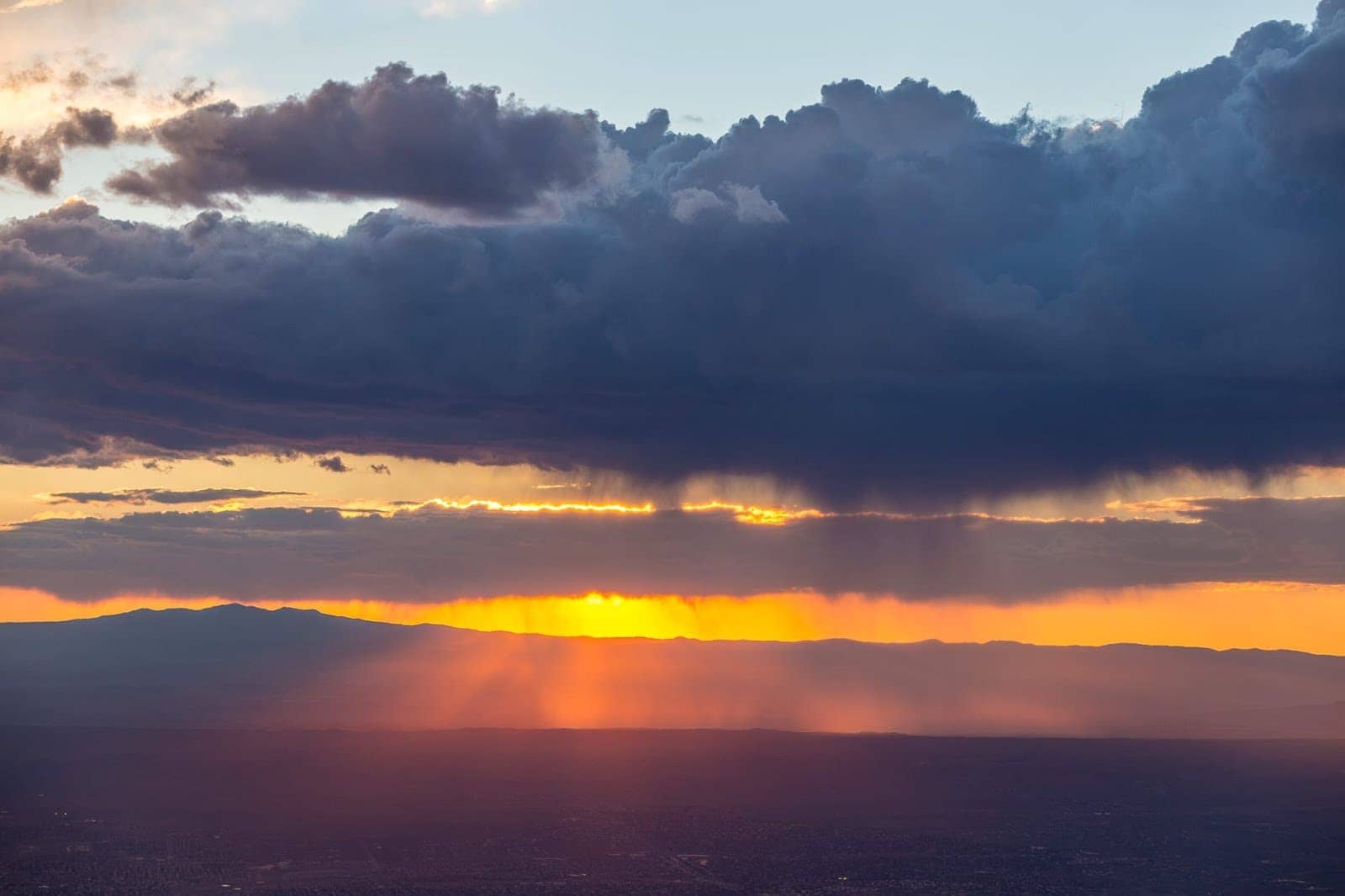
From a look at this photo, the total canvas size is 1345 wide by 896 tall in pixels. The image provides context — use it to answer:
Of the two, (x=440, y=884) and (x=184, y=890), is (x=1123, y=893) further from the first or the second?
(x=184, y=890)

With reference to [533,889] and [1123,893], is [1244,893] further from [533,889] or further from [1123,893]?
[533,889]

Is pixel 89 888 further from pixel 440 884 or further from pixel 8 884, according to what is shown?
pixel 440 884

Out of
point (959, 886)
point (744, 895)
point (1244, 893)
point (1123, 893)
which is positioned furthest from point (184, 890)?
point (1244, 893)

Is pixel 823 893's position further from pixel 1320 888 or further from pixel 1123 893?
pixel 1320 888

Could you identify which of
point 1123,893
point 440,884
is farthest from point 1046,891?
point 440,884

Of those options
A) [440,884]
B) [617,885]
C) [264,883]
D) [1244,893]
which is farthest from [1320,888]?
[264,883]

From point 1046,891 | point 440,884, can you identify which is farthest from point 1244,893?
point 440,884
